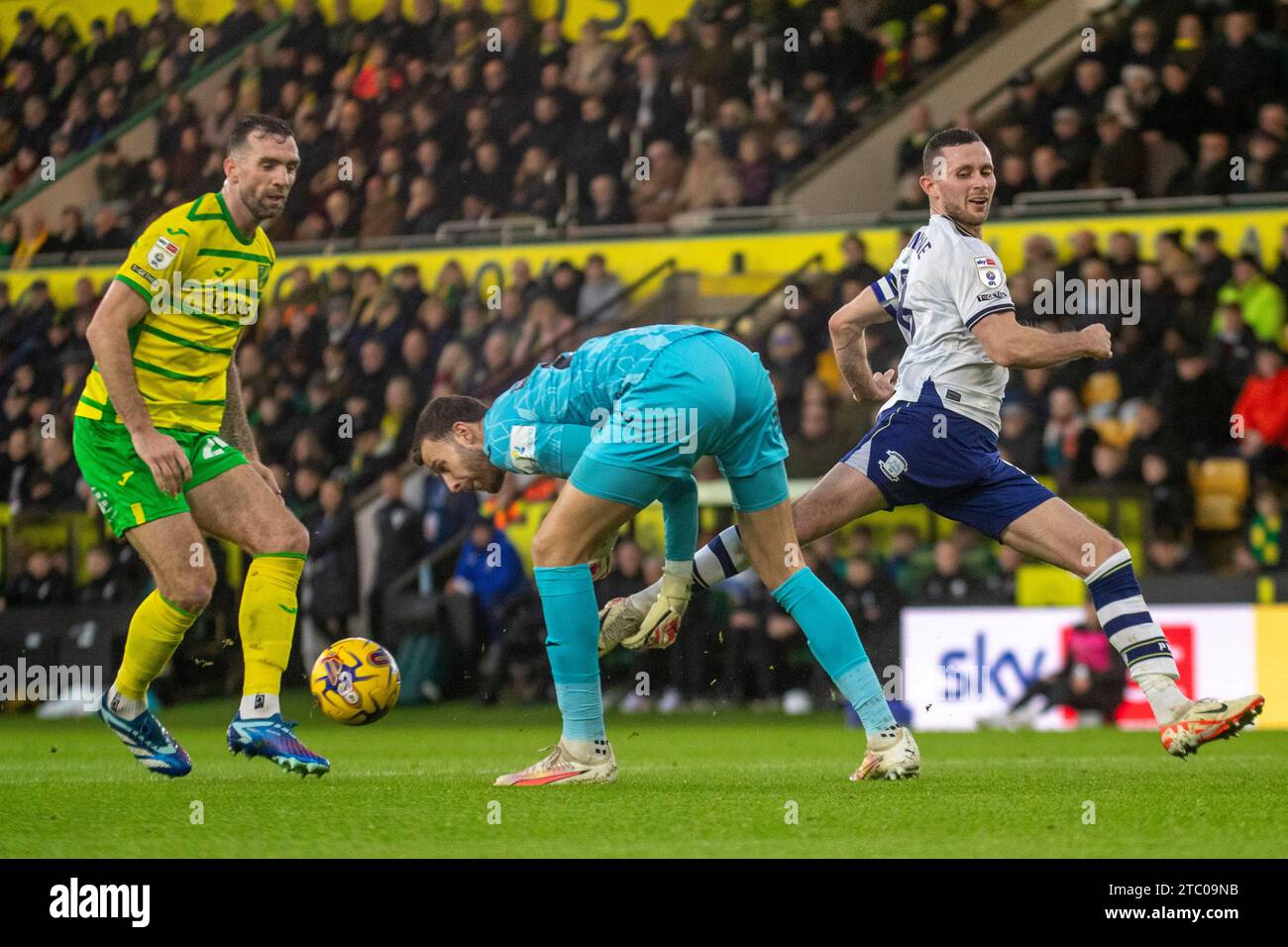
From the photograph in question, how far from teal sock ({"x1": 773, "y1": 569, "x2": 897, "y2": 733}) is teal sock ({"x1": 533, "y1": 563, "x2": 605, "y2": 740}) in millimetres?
634

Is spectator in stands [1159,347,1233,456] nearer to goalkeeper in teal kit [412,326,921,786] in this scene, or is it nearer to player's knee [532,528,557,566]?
goalkeeper in teal kit [412,326,921,786]

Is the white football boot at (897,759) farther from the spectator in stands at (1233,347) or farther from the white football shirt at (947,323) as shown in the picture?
the spectator in stands at (1233,347)

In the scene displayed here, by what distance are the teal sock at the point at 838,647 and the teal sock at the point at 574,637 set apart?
63cm

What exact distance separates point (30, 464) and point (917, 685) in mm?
7835

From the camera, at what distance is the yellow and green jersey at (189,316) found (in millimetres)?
6434

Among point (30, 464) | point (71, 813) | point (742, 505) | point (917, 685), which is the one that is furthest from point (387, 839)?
point (30, 464)

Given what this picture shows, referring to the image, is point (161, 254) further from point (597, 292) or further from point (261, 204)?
point (597, 292)

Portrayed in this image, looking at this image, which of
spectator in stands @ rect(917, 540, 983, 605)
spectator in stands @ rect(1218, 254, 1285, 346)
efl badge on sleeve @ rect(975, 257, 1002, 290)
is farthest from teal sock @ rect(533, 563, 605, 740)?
spectator in stands @ rect(1218, 254, 1285, 346)

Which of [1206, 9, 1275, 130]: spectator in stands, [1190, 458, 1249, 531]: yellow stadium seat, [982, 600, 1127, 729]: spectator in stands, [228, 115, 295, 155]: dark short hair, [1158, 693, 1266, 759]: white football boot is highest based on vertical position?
[1206, 9, 1275, 130]: spectator in stands

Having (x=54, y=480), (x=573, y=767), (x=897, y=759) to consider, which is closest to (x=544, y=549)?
(x=573, y=767)

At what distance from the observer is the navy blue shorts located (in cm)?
630

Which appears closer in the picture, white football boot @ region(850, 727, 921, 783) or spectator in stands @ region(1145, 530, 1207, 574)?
white football boot @ region(850, 727, 921, 783)

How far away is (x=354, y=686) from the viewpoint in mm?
6715

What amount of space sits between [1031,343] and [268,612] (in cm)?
280
